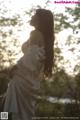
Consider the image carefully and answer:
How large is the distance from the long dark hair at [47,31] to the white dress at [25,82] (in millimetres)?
63

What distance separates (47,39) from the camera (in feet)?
12.9

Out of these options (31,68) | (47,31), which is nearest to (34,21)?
(47,31)

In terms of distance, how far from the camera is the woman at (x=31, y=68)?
376cm

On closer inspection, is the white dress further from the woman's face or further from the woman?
the woman's face

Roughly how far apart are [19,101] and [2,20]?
21.7 feet

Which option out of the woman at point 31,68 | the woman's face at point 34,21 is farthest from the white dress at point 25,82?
the woman's face at point 34,21

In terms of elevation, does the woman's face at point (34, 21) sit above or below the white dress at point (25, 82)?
above

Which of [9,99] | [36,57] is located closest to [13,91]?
[9,99]

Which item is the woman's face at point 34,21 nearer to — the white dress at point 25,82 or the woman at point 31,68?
the woman at point 31,68

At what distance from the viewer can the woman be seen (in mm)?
3762

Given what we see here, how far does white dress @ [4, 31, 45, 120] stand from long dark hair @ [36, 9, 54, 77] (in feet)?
0.21

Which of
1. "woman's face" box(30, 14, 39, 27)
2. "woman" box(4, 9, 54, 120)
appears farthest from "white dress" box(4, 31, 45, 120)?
"woman's face" box(30, 14, 39, 27)

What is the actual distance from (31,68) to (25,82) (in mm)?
128

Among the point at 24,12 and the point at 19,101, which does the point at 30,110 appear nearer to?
the point at 19,101
